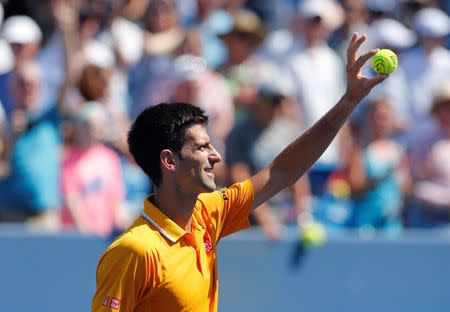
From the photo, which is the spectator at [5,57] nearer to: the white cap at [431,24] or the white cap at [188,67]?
the white cap at [188,67]

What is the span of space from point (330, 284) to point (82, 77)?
Result: 2.36 meters

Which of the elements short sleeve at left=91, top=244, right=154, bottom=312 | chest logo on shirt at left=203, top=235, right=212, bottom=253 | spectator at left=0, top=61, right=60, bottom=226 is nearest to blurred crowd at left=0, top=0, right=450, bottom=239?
spectator at left=0, top=61, right=60, bottom=226

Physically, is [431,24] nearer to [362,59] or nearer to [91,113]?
[91,113]

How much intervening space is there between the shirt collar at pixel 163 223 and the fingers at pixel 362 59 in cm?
95

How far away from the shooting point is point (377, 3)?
9.85 metres

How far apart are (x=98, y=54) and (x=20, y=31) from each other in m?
0.61

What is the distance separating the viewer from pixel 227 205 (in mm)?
4574

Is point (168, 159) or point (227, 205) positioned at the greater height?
point (168, 159)

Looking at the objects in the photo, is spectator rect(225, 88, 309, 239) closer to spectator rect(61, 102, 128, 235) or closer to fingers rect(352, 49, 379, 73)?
spectator rect(61, 102, 128, 235)

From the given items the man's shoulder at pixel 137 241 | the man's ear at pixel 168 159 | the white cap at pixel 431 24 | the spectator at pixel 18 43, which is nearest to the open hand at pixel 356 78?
the man's ear at pixel 168 159

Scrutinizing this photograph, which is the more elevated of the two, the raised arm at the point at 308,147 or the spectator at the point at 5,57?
the spectator at the point at 5,57

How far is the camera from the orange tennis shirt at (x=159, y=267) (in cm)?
398

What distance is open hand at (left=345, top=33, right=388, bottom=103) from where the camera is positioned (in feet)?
13.9

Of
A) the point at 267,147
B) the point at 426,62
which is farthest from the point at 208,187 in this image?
the point at 426,62
